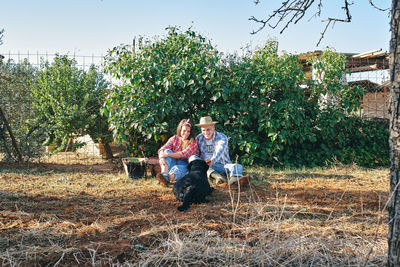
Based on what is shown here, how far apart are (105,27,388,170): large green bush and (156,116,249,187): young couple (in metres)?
1.09

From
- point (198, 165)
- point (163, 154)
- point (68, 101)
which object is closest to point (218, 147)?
point (198, 165)

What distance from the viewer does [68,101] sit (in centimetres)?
816

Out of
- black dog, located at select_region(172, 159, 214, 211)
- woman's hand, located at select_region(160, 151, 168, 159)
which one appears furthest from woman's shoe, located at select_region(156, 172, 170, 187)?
black dog, located at select_region(172, 159, 214, 211)

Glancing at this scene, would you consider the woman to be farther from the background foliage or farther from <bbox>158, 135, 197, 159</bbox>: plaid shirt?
the background foliage

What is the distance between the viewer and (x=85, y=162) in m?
8.95

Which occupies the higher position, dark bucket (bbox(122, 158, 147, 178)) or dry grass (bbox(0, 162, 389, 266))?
dark bucket (bbox(122, 158, 147, 178))

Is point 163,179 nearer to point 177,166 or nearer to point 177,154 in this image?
point 177,166

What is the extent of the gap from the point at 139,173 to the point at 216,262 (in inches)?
158

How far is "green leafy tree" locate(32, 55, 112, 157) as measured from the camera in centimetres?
787

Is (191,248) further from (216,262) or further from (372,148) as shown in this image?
(372,148)

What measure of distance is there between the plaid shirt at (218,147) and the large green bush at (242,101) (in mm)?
1257

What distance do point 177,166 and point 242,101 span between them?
8.04 ft

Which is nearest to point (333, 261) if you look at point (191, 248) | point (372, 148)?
point (191, 248)

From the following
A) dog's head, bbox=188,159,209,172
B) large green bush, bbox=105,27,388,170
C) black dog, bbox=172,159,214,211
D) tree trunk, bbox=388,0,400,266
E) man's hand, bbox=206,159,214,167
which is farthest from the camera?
large green bush, bbox=105,27,388,170
